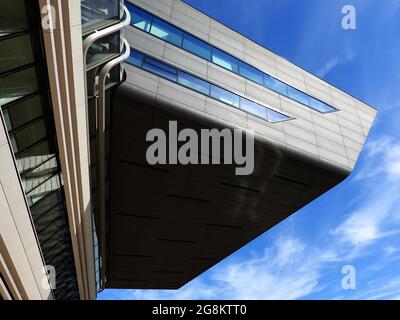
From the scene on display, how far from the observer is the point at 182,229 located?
2612cm

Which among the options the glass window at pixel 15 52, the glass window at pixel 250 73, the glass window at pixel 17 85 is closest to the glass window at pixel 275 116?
the glass window at pixel 250 73

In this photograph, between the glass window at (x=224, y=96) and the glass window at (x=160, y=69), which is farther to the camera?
the glass window at (x=224, y=96)

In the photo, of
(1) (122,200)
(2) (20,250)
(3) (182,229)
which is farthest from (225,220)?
(2) (20,250)

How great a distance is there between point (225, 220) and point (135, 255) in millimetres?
11932

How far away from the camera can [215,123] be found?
1475cm

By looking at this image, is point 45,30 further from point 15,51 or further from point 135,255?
point 135,255

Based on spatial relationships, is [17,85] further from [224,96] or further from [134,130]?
[224,96]

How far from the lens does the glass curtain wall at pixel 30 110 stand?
6.65m

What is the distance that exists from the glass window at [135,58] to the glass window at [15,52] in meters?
6.79

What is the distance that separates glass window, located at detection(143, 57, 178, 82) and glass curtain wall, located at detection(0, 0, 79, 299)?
635cm

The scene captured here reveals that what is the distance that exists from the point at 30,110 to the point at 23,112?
0.99 feet

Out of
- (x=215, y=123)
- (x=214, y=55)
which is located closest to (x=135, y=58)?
(x=215, y=123)

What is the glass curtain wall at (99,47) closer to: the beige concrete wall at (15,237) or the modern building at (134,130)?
the modern building at (134,130)
